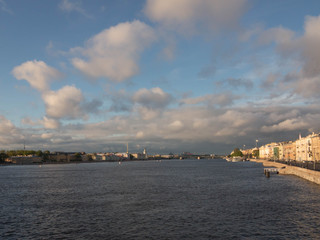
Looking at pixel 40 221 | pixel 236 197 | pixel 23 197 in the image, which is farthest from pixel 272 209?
pixel 23 197

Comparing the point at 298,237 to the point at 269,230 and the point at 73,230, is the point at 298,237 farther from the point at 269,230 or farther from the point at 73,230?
the point at 73,230

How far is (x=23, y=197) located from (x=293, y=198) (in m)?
51.1

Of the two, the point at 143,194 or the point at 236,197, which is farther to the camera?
the point at 143,194

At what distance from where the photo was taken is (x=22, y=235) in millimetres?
30984

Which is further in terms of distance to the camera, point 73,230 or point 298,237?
point 73,230

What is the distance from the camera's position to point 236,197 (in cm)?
5409

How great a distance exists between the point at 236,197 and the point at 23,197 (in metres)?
41.4

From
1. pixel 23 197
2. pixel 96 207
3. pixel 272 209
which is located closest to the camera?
pixel 272 209

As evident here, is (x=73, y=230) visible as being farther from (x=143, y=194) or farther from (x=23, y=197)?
(x=23, y=197)

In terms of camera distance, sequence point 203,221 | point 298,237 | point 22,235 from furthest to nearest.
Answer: point 203,221 < point 22,235 < point 298,237

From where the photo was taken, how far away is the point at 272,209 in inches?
1671

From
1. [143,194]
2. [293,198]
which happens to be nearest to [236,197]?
[293,198]

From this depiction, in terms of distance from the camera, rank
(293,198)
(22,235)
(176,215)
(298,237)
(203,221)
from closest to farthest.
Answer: (298,237) < (22,235) < (203,221) < (176,215) < (293,198)

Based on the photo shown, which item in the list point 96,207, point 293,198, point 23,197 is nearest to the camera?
point 96,207
